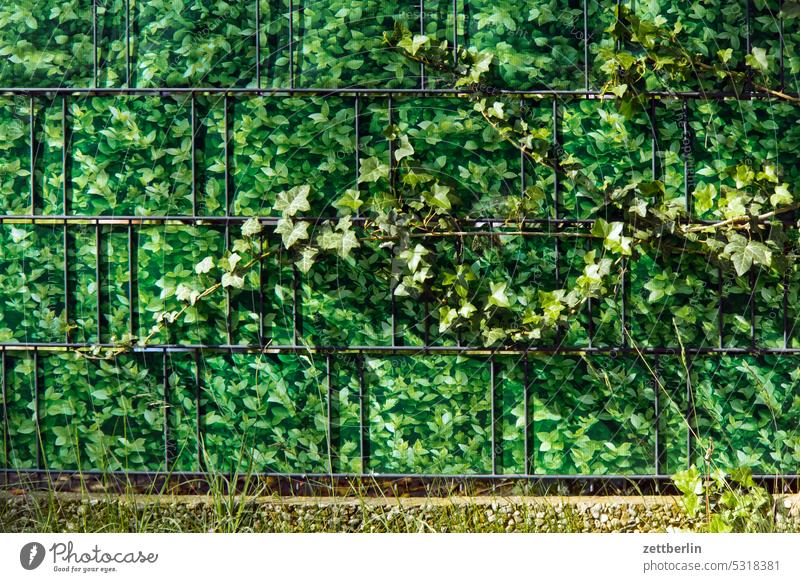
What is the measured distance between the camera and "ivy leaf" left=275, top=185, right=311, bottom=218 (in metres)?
2.62

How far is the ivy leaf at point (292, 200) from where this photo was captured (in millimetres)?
2623

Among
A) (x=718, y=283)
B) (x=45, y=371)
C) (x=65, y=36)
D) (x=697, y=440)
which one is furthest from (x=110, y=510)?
(x=718, y=283)

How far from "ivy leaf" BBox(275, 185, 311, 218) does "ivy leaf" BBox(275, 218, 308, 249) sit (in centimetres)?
3

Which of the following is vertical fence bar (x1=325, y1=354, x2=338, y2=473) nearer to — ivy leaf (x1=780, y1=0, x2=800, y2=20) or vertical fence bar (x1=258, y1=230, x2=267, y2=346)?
vertical fence bar (x1=258, y1=230, x2=267, y2=346)

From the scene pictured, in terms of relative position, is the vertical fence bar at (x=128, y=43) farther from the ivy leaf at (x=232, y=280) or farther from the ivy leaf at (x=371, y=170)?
the ivy leaf at (x=371, y=170)

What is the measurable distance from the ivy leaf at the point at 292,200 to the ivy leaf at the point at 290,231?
0.10 ft

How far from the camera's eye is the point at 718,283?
2678mm

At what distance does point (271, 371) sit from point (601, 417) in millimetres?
1289

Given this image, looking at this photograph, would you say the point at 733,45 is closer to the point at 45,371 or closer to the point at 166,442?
the point at 166,442

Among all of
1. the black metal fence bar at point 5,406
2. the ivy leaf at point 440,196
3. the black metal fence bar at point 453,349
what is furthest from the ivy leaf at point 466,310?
the black metal fence bar at point 5,406

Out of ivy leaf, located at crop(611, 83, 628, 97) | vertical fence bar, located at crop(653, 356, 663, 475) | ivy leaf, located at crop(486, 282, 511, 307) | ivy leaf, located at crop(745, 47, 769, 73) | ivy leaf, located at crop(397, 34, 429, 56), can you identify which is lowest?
vertical fence bar, located at crop(653, 356, 663, 475)

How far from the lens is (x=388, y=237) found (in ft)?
8.63

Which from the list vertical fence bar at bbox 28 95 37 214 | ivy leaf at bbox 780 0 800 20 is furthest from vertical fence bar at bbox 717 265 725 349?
vertical fence bar at bbox 28 95 37 214

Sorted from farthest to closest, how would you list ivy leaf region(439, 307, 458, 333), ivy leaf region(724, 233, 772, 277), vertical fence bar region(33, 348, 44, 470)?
vertical fence bar region(33, 348, 44, 470) < ivy leaf region(439, 307, 458, 333) < ivy leaf region(724, 233, 772, 277)
